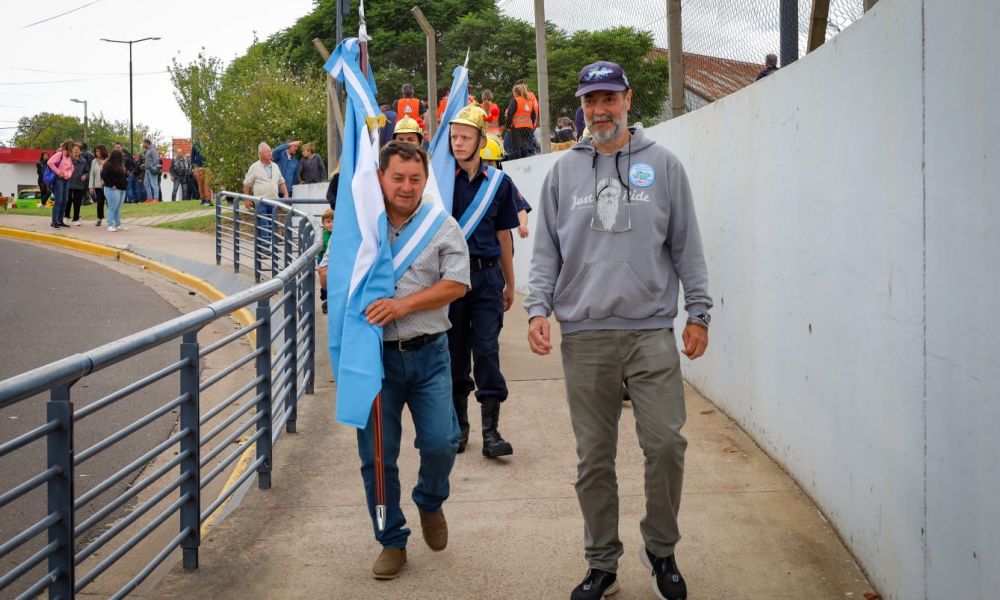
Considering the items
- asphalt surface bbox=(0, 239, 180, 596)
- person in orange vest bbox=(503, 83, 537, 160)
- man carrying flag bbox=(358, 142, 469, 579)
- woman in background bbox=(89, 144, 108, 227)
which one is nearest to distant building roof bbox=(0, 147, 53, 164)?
woman in background bbox=(89, 144, 108, 227)

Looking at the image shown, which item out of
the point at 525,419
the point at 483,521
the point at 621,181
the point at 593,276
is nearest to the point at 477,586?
the point at 483,521

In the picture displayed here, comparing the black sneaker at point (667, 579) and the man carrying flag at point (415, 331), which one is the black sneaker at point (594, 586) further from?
the man carrying flag at point (415, 331)

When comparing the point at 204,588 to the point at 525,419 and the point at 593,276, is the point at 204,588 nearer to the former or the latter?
the point at 593,276

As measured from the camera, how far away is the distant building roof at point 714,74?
698 centimetres

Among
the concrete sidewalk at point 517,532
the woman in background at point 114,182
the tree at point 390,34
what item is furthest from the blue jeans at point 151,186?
the concrete sidewalk at point 517,532

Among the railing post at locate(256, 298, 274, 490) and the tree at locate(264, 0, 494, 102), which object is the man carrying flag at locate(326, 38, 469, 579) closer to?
the railing post at locate(256, 298, 274, 490)

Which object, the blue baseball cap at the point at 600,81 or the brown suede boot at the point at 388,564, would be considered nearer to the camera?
the blue baseball cap at the point at 600,81

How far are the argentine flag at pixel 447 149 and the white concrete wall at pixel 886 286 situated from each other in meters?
1.63

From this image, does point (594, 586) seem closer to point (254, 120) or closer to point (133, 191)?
point (254, 120)

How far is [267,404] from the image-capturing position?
616 centimetres

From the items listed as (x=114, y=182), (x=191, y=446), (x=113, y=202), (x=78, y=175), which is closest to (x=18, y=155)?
(x=78, y=175)

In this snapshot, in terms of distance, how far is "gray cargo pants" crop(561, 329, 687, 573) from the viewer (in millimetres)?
4289

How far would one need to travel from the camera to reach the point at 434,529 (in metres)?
4.93

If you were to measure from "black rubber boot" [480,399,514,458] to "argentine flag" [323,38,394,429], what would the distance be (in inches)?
79.1
